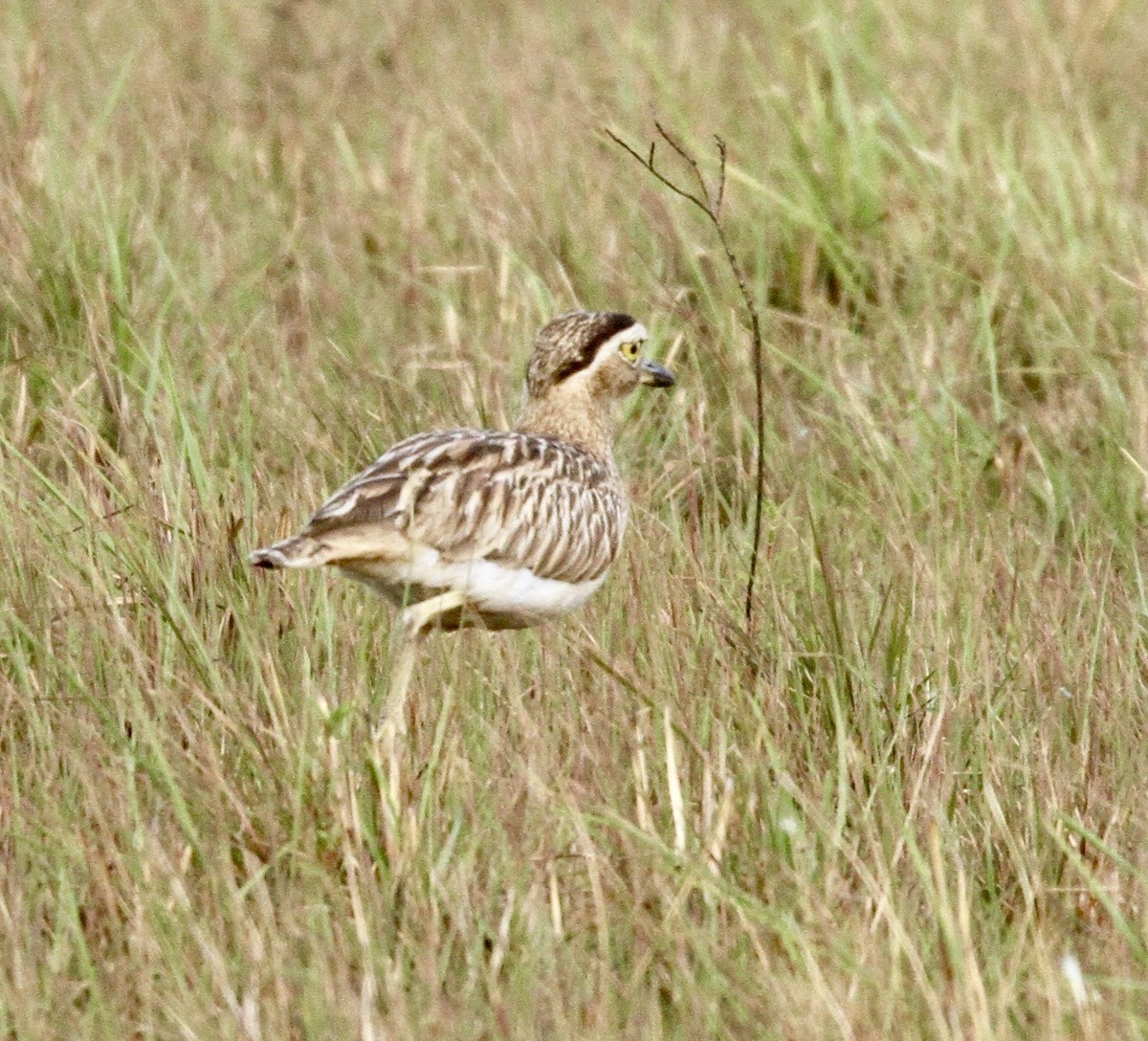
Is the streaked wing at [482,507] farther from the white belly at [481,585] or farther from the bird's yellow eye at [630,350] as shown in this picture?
the bird's yellow eye at [630,350]

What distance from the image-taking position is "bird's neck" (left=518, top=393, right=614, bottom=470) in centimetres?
625

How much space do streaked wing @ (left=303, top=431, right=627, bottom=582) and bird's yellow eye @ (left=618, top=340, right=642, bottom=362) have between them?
2.18ft

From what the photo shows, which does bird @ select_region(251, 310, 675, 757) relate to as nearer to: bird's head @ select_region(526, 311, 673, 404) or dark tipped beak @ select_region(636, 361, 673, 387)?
bird's head @ select_region(526, 311, 673, 404)

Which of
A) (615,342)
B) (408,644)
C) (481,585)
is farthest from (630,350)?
(408,644)

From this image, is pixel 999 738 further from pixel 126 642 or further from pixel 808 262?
pixel 808 262

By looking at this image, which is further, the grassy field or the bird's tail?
the bird's tail

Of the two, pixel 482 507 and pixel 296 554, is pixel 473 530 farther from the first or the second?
pixel 296 554

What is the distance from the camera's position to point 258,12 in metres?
10.5

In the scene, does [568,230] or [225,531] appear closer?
[225,531]

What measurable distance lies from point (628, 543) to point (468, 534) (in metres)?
0.71

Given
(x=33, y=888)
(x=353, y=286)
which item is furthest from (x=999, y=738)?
(x=353, y=286)

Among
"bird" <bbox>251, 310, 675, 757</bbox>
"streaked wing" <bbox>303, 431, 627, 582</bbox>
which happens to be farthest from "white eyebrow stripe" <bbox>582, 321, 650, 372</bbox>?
"streaked wing" <bbox>303, 431, 627, 582</bbox>

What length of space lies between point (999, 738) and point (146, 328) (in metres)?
2.95

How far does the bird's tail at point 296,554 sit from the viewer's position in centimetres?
493
